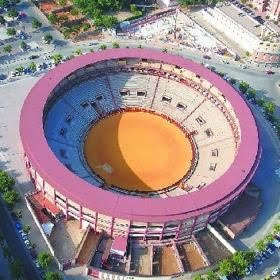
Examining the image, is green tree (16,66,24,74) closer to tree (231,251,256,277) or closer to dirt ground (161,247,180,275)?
dirt ground (161,247,180,275)

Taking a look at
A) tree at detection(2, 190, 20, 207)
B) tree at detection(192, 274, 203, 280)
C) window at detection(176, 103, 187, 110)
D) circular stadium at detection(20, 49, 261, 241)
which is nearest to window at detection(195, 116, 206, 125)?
circular stadium at detection(20, 49, 261, 241)

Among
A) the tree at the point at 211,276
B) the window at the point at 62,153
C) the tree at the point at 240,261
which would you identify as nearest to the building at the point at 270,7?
the window at the point at 62,153

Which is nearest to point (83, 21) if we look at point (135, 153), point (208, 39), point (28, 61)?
point (28, 61)

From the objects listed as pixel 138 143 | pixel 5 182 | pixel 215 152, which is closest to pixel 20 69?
pixel 5 182

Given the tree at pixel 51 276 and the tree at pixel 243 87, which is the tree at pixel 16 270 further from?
the tree at pixel 243 87

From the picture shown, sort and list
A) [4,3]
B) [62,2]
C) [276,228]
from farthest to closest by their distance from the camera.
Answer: [62,2], [4,3], [276,228]

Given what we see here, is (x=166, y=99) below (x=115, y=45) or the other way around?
below

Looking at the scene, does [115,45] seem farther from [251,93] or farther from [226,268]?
[226,268]
